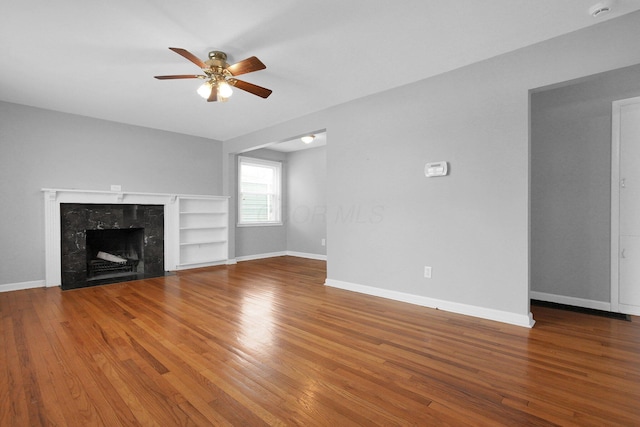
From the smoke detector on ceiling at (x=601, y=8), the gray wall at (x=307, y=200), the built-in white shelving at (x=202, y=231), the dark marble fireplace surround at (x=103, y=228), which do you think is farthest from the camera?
the gray wall at (x=307, y=200)

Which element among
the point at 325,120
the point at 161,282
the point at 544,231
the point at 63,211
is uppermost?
the point at 325,120

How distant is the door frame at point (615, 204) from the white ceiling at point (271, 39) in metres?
1.26

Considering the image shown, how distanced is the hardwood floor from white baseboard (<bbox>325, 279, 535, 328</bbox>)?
101 millimetres

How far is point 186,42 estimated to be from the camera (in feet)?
8.55

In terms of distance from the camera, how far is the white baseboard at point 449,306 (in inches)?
106

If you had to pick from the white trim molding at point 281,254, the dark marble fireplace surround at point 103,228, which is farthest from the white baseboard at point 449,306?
the dark marble fireplace surround at point 103,228

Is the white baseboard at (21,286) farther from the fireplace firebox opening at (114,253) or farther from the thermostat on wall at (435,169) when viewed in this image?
the thermostat on wall at (435,169)

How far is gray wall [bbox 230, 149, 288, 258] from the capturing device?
6.49m

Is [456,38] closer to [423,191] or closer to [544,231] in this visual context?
[423,191]

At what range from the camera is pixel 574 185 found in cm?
329

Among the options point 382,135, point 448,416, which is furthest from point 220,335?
point 382,135

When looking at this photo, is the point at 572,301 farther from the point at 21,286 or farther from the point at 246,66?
the point at 21,286

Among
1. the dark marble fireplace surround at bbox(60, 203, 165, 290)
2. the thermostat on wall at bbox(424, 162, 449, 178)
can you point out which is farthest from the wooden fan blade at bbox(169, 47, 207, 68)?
the dark marble fireplace surround at bbox(60, 203, 165, 290)

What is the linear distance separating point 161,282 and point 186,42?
11.3ft
